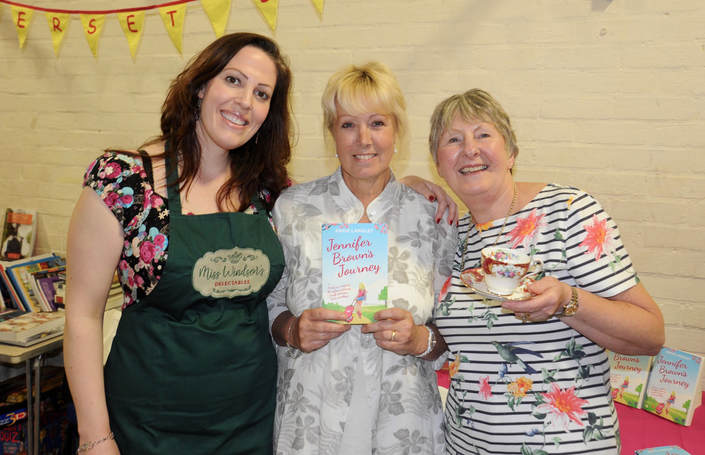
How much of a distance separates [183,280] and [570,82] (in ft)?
6.94

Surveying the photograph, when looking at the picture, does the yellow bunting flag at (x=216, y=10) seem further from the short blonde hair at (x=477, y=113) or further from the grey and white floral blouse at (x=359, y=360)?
the short blonde hair at (x=477, y=113)

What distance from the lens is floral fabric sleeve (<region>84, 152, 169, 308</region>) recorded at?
1.50 meters

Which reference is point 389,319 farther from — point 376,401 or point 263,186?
point 263,186

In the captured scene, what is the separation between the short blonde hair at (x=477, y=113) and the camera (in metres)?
1.63

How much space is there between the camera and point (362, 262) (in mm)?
1595

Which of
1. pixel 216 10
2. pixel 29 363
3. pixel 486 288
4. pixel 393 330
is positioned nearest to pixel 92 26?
pixel 216 10

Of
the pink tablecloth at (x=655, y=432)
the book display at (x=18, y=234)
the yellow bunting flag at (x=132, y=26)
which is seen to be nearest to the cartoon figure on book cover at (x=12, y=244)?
the book display at (x=18, y=234)

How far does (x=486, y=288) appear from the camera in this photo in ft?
4.65

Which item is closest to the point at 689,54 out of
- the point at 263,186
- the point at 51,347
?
the point at 263,186

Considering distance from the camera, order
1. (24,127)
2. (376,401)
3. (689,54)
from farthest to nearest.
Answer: (24,127), (689,54), (376,401)

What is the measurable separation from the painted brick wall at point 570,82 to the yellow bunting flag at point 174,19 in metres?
0.16

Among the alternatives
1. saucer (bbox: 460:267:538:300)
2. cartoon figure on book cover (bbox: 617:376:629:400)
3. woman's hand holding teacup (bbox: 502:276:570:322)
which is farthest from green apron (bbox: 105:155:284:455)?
cartoon figure on book cover (bbox: 617:376:629:400)

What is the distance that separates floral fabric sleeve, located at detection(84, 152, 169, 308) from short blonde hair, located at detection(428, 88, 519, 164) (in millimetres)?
889

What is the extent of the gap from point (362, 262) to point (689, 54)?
1.98m
